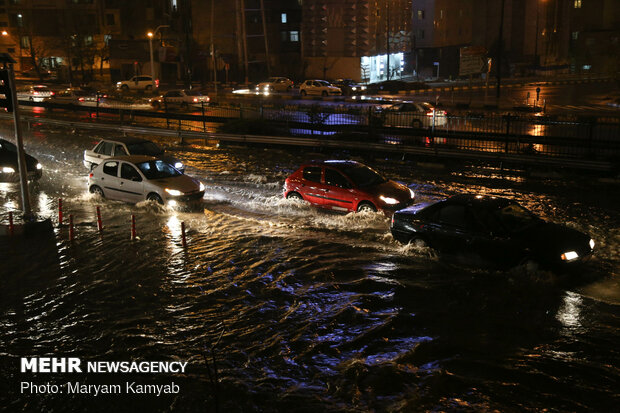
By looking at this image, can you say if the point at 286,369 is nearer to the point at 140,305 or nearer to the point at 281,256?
the point at 140,305

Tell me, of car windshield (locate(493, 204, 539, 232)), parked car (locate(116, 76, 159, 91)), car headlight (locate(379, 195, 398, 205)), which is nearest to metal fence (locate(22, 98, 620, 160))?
car headlight (locate(379, 195, 398, 205))

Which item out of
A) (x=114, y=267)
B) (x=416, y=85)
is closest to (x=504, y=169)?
(x=114, y=267)

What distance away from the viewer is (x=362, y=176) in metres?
15.1

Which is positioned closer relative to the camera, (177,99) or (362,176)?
(362,176)

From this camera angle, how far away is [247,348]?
8.54 m

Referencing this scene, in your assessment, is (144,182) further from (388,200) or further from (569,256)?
(569,256)

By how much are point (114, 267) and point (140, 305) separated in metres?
2.42

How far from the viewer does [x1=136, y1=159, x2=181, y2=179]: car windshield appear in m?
16.7

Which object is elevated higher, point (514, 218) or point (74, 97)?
point (74, 97)

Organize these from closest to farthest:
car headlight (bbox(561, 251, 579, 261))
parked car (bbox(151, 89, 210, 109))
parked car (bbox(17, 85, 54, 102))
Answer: car headlight (bbox(561, 251, 579, 261)), parked car (bbox(151, 89, 210, 109)), parked car (bbox(17, 85, 54, 102))

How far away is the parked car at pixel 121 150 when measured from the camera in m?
20.3

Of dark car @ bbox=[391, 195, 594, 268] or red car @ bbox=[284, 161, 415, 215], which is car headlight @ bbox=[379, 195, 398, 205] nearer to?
red car @ bbox=[284, 161, 415, 215]

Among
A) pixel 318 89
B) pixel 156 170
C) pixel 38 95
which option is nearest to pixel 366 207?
pixel 156 170

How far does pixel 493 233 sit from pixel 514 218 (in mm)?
635
